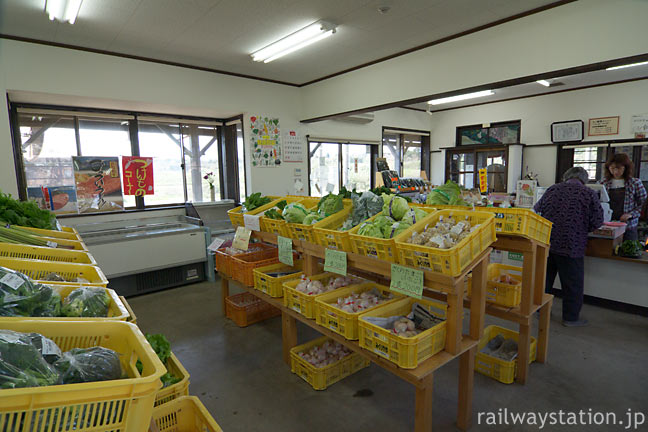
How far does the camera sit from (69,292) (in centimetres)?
135

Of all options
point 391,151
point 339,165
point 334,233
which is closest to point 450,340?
point 334,233

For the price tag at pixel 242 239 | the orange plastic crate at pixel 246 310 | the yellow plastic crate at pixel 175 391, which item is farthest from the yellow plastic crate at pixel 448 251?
the orange plastic crate at pixel 246 310

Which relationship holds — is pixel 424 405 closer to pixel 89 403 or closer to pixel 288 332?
pixel 288 332

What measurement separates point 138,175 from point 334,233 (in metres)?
4.02

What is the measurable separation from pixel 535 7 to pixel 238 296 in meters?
4.25

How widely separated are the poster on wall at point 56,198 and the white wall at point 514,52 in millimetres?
4146

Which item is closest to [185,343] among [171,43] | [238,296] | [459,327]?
[238,296]

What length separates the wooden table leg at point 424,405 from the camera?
1.81 meters

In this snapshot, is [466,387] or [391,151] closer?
[466,387]

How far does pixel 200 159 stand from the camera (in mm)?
5895

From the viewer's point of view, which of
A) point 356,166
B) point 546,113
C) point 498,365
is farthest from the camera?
point 356,166

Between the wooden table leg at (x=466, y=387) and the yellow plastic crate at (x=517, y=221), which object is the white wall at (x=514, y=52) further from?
the wooden table leg at (x=466, y=387)

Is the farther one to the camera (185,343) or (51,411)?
(185,343)

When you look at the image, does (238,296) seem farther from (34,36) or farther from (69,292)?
(34,36)
